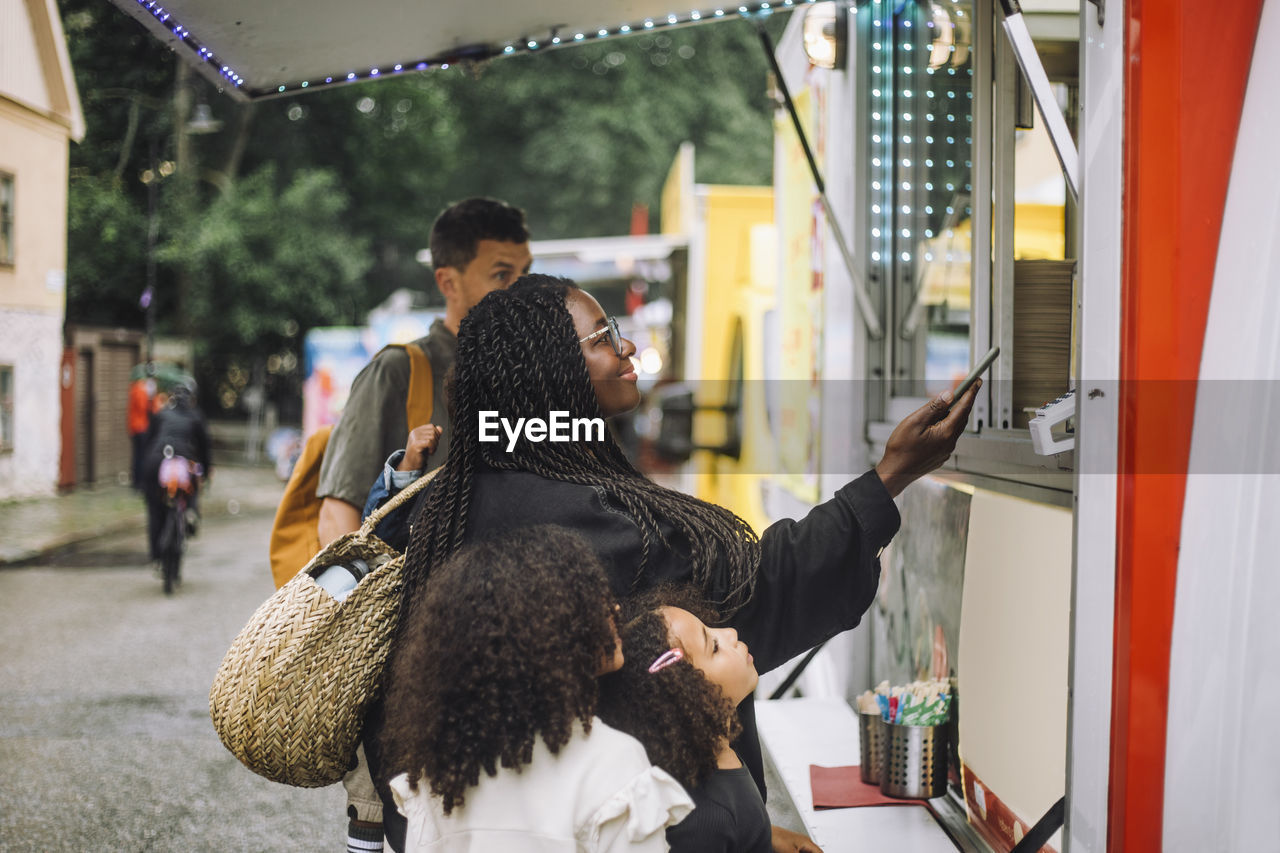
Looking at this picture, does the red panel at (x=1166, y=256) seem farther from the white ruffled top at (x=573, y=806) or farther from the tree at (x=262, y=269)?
the tree at (x=262, y=269)

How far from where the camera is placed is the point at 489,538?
5.67 ft

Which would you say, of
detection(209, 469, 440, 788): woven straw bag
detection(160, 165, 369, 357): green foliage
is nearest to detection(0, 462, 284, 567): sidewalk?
detection(209, 469, 440, 788): woven straw bag

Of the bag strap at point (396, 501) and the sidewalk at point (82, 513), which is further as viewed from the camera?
the sidewalk at point (82, 513)

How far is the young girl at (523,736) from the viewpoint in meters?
1.50

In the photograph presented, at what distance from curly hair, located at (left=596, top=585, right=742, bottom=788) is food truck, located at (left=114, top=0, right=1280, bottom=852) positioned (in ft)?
1.91

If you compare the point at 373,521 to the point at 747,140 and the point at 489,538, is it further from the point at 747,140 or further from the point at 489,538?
the point at 747,140

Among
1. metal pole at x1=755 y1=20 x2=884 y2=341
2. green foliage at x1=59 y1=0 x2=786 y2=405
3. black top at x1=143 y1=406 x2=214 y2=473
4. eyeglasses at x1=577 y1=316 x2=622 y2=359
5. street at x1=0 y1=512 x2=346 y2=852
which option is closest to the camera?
eyeglasses at x1=577 y1=316 x2=622 y2=359

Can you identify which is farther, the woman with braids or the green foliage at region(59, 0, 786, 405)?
the green foliage at region(59, 0, 786, 405)

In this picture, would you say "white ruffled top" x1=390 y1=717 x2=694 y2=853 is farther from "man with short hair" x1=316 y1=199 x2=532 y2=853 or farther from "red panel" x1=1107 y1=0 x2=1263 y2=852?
"man with short hair" x1=316 y1=199 x2=532 y2=853

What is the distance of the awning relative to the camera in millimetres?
2598

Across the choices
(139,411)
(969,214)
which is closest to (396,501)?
(969,214)

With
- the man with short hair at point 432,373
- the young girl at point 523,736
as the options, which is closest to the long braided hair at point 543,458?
the young girl at point 523,736

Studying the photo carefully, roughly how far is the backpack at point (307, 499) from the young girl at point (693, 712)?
4.18 ft

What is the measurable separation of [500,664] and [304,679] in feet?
1.57
